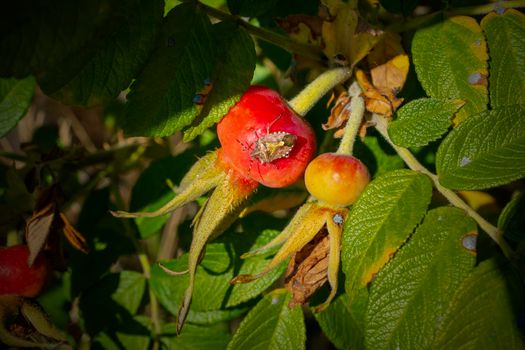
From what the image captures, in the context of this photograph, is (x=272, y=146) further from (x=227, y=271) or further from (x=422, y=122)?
(x=227, y=271)

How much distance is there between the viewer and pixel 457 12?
139 cm

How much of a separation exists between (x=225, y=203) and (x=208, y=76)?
1.01ft

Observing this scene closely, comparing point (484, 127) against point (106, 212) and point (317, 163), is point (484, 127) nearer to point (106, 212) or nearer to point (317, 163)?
point (317, 163)

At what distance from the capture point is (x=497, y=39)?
1307mm

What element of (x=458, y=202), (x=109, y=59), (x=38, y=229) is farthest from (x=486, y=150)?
(x=38, y=229)

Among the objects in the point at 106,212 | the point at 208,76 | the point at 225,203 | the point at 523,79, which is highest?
the point at 208,76

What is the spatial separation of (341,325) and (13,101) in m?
1.26

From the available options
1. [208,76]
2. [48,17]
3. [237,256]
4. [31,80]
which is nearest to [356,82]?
[208,76]

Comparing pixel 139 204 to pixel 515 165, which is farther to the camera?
pixel 139 204

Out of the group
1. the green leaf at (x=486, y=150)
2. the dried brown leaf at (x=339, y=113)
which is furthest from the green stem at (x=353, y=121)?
the green leaf at (x=486, y=150)

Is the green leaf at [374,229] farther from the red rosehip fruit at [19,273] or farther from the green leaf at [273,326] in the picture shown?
the red rosehip fruit at [19,273]

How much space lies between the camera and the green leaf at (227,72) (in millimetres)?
1141

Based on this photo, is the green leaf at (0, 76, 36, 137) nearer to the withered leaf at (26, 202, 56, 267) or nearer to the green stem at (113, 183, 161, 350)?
the withered leaf at (26, 202, 56, 267)

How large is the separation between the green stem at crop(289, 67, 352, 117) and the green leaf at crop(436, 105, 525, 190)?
1.10 feet
